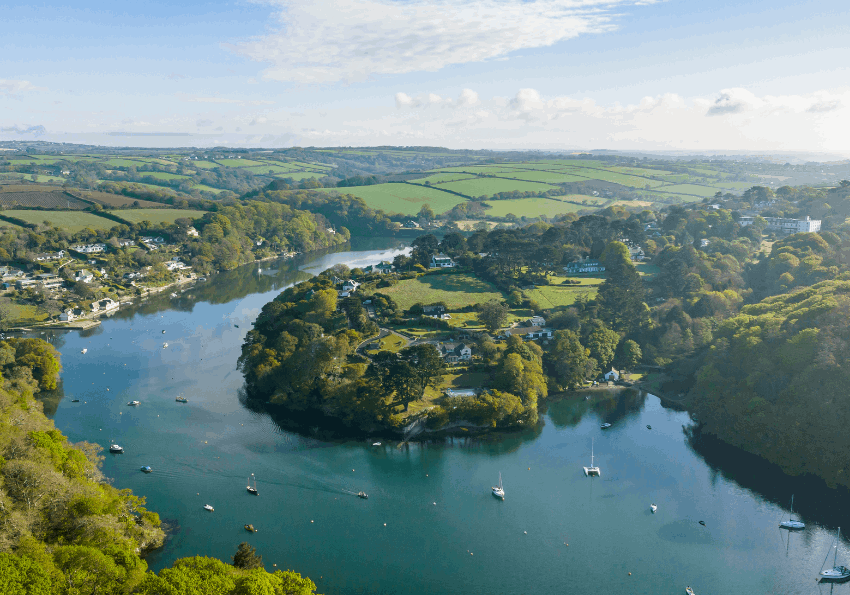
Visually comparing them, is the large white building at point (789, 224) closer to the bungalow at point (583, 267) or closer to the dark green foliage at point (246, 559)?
the bungalow at point (583, 267)

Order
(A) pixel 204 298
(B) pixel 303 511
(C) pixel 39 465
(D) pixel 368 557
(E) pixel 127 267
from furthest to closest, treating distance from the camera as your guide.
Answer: (E) pixel 127 267 < (A) pixel 204 298 < (B) pixel 303 511 < (D) pixel 368 557 < (C) pixel 39 465

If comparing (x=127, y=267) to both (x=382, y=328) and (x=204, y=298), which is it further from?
(x=382, y=328)

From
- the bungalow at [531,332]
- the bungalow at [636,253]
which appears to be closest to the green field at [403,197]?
the bungalow at [636,253]

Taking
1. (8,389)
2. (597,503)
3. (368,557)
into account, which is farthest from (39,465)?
(597,503)

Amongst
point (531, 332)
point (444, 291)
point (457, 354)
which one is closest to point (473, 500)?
point (457, 354)

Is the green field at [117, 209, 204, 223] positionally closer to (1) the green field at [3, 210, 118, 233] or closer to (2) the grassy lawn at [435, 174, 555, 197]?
(1) the green field at [3, 210, 118, 233]

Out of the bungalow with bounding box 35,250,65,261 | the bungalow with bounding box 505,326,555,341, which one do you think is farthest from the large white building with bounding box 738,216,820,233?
the bungalow with bounding box 35,250,65,261
